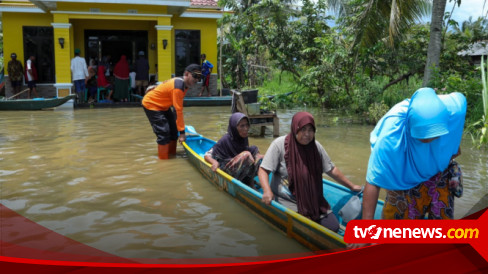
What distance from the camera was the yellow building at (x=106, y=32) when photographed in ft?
49.5

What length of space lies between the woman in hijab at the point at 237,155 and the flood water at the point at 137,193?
1.13 feet

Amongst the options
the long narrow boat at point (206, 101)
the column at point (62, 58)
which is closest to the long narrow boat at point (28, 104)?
the column at point (62, 58)

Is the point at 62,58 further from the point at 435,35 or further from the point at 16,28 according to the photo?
the point at 435,35

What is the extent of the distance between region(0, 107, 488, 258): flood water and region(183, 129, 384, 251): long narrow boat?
0.11 metres

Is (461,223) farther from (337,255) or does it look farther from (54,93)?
(54,93)

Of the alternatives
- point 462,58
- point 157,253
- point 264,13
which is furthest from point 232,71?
point 157,253

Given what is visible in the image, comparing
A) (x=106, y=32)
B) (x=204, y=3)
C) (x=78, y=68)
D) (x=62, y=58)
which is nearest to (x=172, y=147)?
(x=78, y=68)

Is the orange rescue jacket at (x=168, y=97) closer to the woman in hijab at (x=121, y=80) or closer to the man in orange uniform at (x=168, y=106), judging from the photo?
the man in orange uniform at (x=168, y=106)

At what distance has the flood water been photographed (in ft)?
12.6

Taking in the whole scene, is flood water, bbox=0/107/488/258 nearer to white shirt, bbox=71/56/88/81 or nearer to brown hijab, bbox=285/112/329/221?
brown hijab, bbox=285/112/329/221

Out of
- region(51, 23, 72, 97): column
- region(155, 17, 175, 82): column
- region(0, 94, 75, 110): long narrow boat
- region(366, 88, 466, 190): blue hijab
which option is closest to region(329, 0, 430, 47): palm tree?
region(155, 17, 175, 82): column

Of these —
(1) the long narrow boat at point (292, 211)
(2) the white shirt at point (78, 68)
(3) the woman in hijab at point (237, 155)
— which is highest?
(2) the white shirt at point (78, 68)

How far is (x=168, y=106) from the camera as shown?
700 cm

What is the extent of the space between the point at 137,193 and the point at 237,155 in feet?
4.23
